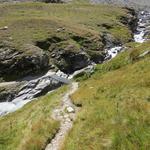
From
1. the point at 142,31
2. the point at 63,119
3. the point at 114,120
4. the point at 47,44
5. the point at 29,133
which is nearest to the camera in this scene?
the point at 114,120

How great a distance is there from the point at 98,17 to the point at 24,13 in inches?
1157

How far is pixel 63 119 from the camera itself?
22422mm

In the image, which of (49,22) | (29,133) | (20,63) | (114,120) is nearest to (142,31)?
(49,22)

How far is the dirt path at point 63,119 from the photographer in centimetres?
1827

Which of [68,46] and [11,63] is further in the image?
[68,46]

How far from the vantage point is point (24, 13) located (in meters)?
141

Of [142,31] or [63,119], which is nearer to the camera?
[63,119]

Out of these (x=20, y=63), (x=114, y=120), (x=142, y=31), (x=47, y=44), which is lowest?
(x=142, y=31)

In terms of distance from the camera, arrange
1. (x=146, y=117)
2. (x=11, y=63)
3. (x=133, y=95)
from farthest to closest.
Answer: (x=11, y=63) < (x=133, y=95) < (x=146, y=117)

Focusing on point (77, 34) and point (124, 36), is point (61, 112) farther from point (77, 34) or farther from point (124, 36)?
point (124, 36)

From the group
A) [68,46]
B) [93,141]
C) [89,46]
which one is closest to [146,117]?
[93,141]

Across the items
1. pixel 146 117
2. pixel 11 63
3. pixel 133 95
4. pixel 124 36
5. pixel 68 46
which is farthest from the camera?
pixel 124 36

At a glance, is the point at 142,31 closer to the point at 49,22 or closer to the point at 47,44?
the point at 49,22

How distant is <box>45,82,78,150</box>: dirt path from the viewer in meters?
18.3
